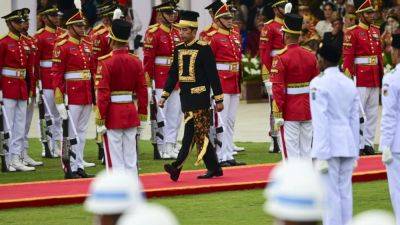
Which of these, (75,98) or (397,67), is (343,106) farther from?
(75,98)

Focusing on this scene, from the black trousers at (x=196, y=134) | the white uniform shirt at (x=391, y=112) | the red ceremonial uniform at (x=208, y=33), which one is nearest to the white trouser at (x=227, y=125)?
the red ceremonial uniform at (x=208, y=33)

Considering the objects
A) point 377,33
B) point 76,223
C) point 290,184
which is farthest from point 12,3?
point 290,184

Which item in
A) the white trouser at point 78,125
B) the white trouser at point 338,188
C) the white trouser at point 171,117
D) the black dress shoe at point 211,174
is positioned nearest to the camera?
the white trouser at point 338,188

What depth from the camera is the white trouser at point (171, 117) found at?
Result: 19.0 m

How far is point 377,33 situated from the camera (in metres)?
18.8

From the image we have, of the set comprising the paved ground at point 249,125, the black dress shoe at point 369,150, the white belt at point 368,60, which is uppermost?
the white belt at point 368,60

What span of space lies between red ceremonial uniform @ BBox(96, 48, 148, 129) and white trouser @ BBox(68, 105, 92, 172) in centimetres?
301

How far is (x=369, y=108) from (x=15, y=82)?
17.0 feet

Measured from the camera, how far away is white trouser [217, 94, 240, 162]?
698 inches

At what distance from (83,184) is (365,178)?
11.2ft

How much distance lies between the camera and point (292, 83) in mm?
14195

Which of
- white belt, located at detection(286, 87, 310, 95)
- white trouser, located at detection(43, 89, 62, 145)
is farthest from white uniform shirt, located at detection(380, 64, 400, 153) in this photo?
white trouser, located at detection(43, 89, 62, 145)

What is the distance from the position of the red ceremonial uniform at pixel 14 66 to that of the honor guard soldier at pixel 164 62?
1.94 m

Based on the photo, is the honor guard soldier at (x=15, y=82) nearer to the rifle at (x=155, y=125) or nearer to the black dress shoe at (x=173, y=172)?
the rifle at (x=155, y=125)
